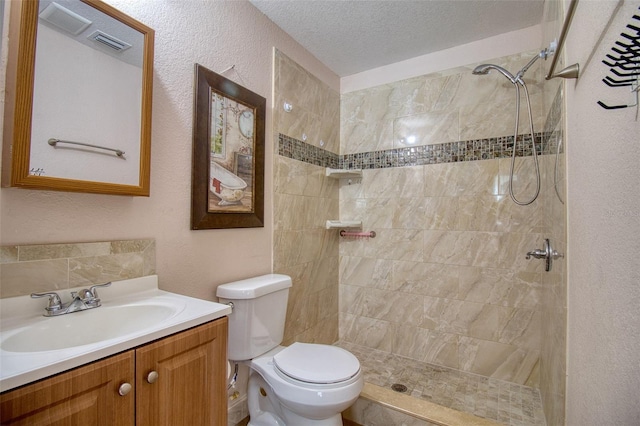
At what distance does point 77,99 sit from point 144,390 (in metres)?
0.99

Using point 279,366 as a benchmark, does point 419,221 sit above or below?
above

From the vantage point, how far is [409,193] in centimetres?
239

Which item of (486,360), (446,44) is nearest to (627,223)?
(486,360)

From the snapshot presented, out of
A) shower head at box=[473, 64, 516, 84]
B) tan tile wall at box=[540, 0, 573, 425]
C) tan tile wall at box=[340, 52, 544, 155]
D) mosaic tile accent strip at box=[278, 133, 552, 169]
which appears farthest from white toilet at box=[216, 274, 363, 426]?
shower head at box=[473, 64, 516, 84]

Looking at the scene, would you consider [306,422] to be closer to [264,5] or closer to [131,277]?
[131,277]

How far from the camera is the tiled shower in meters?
2.00

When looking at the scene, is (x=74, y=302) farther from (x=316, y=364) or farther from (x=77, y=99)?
(x=316, y=364)

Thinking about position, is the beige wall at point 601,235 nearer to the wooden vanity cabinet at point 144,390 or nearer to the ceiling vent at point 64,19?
the wooden vanity cabinet at point 144,390

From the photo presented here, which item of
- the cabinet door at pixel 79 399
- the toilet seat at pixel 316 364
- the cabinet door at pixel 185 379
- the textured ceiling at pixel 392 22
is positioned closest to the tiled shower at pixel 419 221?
the textured ceiling at pixel 392 22

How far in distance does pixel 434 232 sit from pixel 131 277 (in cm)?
198

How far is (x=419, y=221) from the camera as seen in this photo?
2.34 meters

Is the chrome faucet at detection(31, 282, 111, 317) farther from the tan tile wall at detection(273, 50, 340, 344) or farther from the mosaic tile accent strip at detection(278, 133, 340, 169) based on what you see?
the mosaic tile accent strip at detection(278, 133, 340, 169)

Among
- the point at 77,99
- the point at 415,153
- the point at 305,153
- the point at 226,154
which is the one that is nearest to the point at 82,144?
the point at 77,99

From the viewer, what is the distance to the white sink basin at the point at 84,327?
85 centimetres
